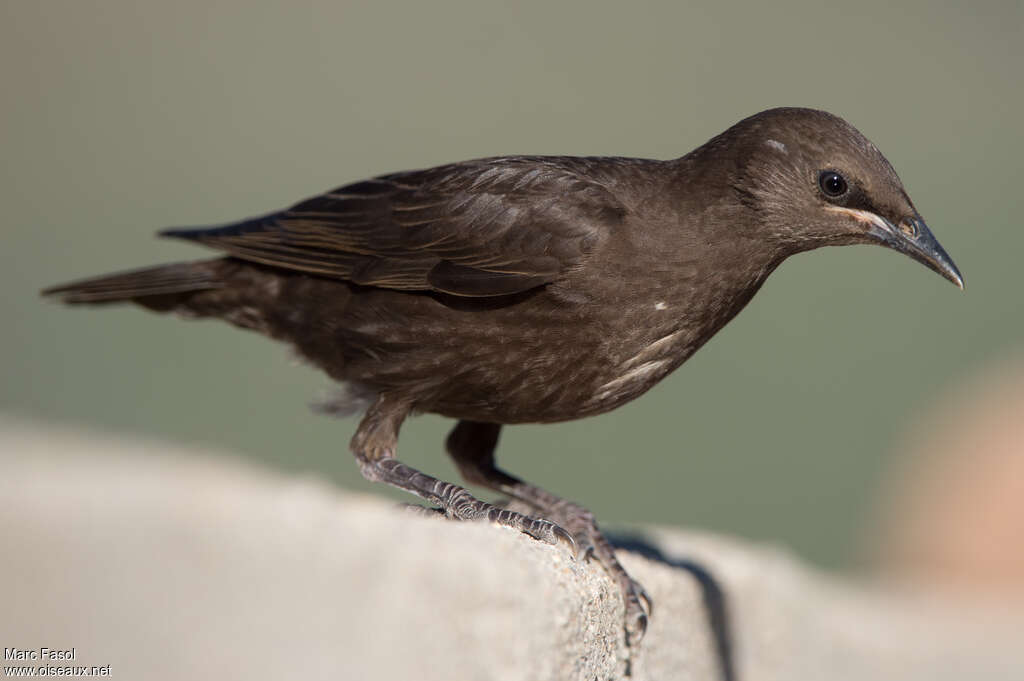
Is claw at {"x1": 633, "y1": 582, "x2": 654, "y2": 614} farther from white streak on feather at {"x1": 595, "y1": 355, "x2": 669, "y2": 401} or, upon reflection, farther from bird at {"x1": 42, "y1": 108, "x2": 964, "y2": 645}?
white streak on feather at {"x1": 595, "y1": 355, "x2": 669, "y2": 401}

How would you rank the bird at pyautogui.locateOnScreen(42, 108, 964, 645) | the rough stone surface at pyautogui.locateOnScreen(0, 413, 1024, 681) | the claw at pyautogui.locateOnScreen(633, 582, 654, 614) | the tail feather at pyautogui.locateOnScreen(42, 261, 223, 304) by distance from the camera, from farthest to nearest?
1. the tail feather at pyautogui.locateOnScreen(42, 261, 223, 304)
2. the claw at pyautogui.locateOnScreen(633, 582, 654, 614)
3. the bird at pyautogui.locateOnScreen(42, 108, 964, 645)
4. the rough stone surface at pyautogui.locateOnScreen(0, 413, 1024, 681)

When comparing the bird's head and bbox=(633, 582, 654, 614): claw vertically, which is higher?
the bird's head

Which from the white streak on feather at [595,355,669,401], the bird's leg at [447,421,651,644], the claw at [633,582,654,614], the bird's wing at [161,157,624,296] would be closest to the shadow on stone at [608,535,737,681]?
the bird's leg at [447,421,651,644]

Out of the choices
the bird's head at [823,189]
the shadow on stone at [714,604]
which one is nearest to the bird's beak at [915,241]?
the bird's head at [823,189]

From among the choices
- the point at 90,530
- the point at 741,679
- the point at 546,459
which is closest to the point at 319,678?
the point at 90,530

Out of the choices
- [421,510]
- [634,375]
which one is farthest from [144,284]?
[634,375]

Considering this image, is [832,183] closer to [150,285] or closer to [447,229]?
[447,229]

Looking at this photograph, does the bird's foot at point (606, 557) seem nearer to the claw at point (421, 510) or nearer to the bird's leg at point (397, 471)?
the bird's leg at point (397, 471)

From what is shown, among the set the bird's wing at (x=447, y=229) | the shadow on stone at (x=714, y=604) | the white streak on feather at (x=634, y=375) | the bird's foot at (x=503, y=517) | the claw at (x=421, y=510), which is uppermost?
the bird's wing at (x=447, y=229)
